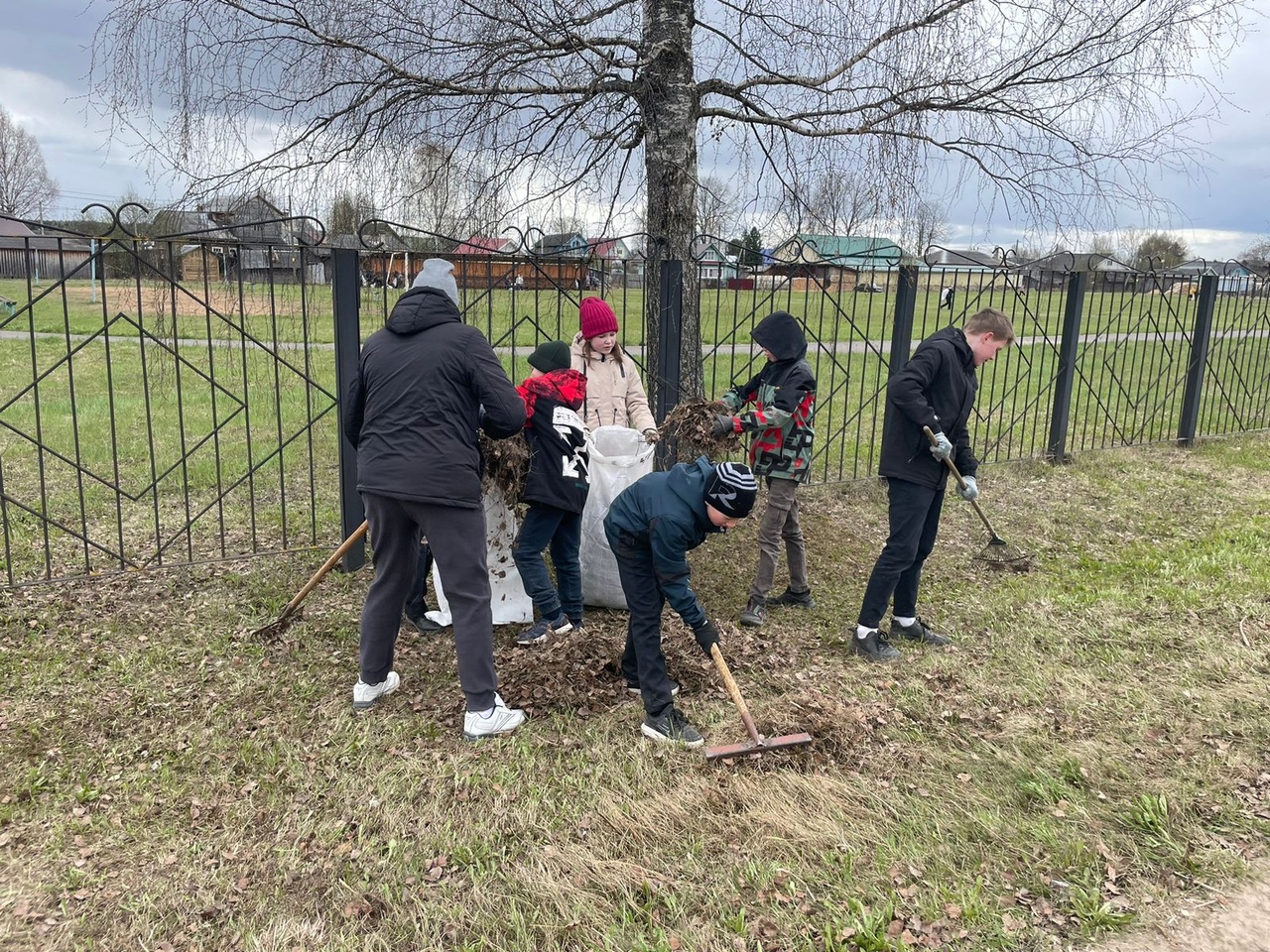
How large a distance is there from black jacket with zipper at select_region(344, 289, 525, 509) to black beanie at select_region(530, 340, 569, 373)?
792 millimetres

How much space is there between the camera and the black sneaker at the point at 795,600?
16.1 feet

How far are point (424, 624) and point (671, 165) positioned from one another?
3199 mm

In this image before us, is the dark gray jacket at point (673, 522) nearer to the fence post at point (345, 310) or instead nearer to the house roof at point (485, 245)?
the fence post at point (345, 310)

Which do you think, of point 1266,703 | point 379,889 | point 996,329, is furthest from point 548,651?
point 1266,703

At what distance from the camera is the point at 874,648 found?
427 centimetres

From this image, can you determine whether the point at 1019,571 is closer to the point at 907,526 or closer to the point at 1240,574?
the point at 1240,574

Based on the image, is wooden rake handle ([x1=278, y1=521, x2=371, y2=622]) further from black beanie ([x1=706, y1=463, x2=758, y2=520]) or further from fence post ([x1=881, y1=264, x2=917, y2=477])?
fence post ([x1=881, y1=264, x2=917, y2=477])

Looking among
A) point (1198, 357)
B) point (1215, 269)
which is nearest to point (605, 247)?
point (1215, 269)

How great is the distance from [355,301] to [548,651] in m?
2.16

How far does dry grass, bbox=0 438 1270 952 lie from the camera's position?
252cm

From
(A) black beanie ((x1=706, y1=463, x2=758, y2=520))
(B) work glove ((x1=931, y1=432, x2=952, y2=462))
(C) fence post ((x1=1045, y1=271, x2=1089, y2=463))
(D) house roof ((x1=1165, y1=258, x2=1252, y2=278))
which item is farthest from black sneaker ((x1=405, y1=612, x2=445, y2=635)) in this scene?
(D) house roof ((x1=1165, y1=258, x2=1252, y2=278))

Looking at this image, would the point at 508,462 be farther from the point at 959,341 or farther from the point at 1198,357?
the point at 1198,357

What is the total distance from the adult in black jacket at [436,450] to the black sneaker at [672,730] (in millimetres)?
543

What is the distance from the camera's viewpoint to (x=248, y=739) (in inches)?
134
